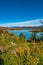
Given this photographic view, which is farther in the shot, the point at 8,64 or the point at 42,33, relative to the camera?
the point at 42,33

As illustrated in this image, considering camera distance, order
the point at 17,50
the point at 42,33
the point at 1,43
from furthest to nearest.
Answer: the point at 42,33 < the point at 1,43 < the point at 17,50

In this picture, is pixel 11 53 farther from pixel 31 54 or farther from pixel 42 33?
pixel 42 33

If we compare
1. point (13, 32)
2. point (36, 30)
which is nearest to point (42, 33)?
point (36, 30)

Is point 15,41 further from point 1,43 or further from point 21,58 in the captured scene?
point 21,58

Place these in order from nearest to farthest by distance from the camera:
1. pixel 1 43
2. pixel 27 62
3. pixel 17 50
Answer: pixel 27 62, pixel 17 50, pixel 1 43

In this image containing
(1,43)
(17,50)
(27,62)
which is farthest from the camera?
(1,43)

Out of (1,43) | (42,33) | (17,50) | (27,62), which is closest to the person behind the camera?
(27,62)

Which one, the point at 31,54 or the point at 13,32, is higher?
the point at 13,32

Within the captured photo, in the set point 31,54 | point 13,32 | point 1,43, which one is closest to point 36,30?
point 13,32

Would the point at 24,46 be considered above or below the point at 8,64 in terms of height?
above

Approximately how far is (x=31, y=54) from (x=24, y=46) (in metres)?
0.42

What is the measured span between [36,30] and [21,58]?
2484mm

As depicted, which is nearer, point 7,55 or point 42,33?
point 7,55

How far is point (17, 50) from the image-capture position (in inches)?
232
